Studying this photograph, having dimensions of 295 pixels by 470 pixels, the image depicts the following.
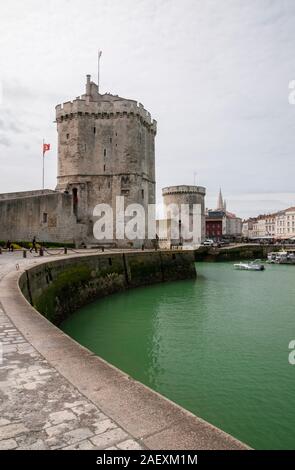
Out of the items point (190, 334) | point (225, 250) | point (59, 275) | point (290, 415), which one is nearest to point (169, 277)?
point (59, 275)

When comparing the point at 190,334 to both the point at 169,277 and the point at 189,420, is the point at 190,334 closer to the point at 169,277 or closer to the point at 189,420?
the point at 189,420

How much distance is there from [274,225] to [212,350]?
107 metres

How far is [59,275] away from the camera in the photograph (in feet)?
53.1

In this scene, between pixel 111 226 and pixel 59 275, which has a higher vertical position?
pixel 111 226

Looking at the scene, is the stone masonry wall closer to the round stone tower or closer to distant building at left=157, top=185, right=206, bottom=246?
distant building at left=157, top=185, right=206, bottom=246

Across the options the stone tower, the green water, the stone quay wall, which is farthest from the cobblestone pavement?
the stone tower

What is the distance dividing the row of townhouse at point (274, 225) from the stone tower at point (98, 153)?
70596 millimetres

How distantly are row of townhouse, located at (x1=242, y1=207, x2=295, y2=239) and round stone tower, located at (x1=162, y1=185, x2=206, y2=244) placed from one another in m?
42.7

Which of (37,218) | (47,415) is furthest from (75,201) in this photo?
(47,415)

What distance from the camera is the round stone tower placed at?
60.8 m

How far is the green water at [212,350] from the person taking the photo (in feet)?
21.9

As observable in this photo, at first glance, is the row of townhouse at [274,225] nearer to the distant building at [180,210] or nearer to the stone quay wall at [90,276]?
the distant building at [180,210]

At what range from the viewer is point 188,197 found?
60.8m
